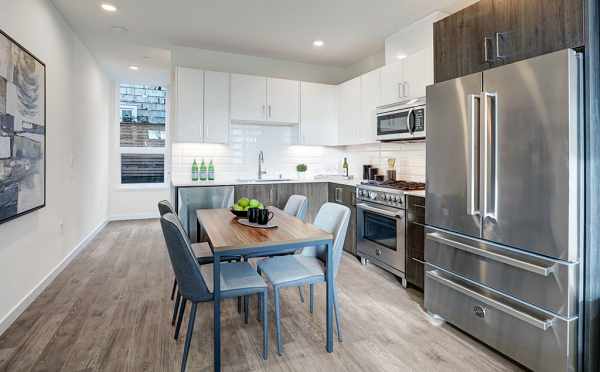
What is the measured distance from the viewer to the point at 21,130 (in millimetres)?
2561

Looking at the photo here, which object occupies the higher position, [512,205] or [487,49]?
[487,49]

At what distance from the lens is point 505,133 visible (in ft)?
6.53

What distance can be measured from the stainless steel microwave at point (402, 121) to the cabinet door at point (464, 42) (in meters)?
0.74

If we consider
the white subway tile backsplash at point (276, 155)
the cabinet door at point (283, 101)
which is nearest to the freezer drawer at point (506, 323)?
the white subway tile backsplash at point (276, 155)

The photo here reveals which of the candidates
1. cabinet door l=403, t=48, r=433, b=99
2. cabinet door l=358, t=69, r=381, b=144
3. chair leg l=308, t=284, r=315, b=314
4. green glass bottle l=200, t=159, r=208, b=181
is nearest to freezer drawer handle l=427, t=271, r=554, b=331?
chair leg l=308, t=284, r=315, b=314

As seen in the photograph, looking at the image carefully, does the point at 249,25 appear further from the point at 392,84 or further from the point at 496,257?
the point at 496,257

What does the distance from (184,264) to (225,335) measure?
0.82 metres

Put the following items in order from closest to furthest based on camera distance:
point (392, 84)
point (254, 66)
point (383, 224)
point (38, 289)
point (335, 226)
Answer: point (335, 226) < point (38, 289) < point (383, 224) < point (392, 84) < point (254, 66)

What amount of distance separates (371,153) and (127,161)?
5.02 meters

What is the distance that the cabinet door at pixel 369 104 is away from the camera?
13.4ft

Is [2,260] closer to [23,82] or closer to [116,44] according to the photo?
[23,82]

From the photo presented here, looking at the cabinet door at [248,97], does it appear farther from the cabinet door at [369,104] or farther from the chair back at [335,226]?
the chair back at [335,226]

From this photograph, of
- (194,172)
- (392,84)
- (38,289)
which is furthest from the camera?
(194,172)

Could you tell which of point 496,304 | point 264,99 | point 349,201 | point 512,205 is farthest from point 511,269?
point 264,99
